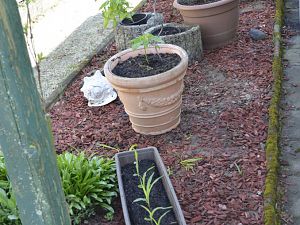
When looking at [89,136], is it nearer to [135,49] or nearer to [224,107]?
[135,49]

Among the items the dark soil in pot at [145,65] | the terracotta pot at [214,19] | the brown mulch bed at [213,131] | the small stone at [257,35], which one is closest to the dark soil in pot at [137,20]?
the terracotta pot at [214,19]

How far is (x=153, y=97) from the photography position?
368cm

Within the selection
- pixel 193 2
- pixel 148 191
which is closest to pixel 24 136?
pixel 148 191

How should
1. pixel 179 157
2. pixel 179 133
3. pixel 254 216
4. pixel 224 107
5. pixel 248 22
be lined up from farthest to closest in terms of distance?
pixel 248 22
pixel 224 107
pixel 179 133
pixel 179 157
pixel 254 216

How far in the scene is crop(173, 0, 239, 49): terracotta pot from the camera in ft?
16.6

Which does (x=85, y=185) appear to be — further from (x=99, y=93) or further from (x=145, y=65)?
(x=99, y=93)

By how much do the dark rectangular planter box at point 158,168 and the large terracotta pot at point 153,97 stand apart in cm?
43

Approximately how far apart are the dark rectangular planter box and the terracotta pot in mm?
2140

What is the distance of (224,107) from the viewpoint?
13.6ft

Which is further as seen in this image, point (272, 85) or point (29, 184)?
point (272, 85)

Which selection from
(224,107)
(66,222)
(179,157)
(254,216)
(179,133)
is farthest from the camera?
(224,107)

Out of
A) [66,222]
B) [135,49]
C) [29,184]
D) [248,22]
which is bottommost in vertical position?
[248,22]

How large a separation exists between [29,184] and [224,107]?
8.40 feet

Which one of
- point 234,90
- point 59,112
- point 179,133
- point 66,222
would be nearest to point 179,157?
point 179,133
